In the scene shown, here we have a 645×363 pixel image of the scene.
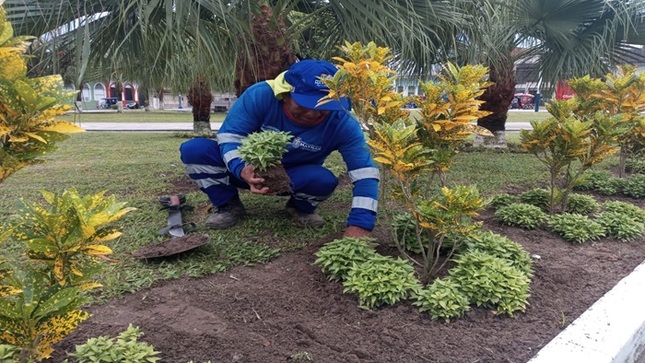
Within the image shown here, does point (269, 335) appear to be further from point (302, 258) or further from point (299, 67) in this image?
point (299, 67)

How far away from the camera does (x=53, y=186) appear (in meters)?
4.63

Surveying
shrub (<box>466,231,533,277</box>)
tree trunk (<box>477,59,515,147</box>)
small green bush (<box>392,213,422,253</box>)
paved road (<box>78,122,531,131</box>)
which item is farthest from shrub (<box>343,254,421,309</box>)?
paved road (<box>78,122,531,131</box>)

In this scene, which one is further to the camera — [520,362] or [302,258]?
[302,258]

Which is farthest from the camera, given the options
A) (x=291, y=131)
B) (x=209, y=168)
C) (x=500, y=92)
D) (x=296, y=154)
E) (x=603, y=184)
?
(x=500, y=92)

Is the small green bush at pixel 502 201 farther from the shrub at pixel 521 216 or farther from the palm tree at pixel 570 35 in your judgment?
the palm tree at pixel 570 35

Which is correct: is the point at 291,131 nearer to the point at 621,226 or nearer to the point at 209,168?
the point at 209,168

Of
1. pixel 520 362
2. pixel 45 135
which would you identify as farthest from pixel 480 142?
pixel 45 135

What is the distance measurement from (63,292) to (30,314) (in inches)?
3.5

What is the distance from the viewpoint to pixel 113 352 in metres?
1.45

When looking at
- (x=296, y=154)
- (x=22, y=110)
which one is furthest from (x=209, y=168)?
(x=22, y=110)

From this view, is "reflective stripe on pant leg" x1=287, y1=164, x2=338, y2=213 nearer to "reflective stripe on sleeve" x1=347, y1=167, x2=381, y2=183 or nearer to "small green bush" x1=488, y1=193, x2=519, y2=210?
"reflective stripe on sleeve" x1=347, y1=167, x2=381, y2=183

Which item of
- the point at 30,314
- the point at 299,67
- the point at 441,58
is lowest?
the point at 30,314

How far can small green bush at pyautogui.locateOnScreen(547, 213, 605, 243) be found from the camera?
9.82 ft

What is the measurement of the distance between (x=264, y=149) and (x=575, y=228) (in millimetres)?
2119
